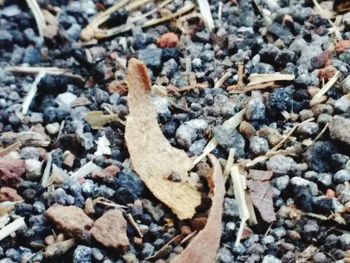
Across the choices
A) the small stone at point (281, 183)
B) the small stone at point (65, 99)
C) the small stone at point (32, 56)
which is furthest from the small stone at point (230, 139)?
the small stone at point (32, 56)

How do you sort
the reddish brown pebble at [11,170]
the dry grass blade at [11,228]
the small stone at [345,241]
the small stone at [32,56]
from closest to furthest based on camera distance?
the small stone at [345,241]
the dry grass blade at [11,228]
the reddish brown pebble at [11,170]
the small stone at [32,56]

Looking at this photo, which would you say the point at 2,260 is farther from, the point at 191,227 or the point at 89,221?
the point at 191,227

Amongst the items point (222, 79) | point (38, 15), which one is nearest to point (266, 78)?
point (222, 79)

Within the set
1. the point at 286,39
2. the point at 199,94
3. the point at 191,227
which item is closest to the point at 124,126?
the point at 199,94

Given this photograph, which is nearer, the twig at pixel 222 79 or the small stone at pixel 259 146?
the small stone at pixel 259 146

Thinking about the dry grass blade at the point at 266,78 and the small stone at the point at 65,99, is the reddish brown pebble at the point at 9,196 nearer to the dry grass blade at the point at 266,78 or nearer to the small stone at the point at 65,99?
the small stone at the point at 65,99
